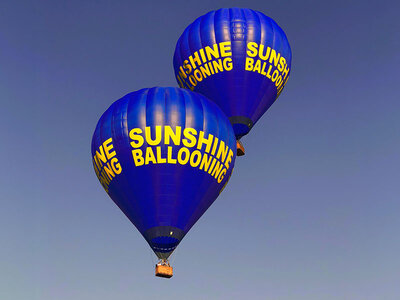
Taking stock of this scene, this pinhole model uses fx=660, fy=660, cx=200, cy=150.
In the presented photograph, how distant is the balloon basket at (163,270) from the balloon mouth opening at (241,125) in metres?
9.07

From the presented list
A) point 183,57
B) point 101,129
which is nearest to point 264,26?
point 183,57

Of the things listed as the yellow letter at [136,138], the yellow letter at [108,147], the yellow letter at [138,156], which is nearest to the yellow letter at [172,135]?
the yellow letter at [136,138]

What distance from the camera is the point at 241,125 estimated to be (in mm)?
34094

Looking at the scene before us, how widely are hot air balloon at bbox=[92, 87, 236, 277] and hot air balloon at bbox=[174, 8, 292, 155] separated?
5015 mm

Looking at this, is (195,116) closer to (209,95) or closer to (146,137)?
(146,137)

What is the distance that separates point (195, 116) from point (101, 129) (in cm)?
424

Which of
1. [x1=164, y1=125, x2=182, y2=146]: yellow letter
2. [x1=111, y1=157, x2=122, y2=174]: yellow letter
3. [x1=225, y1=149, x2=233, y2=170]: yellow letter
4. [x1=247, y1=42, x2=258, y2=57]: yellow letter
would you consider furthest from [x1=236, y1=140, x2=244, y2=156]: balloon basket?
[x1=111, y1=157, x2=122, y2=174]: yellow letter

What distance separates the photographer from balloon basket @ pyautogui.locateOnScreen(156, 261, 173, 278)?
1094 inches

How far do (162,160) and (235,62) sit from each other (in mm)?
8565

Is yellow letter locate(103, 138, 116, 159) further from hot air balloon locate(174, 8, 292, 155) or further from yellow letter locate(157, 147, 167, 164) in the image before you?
hot air balloon locate(174, 8, 292, 155)

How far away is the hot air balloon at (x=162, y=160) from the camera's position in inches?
1085

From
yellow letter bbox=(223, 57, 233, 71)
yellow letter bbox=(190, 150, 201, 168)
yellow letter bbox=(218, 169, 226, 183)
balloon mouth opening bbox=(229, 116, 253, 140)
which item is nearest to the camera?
yellow letter bbox=(190, 150, 201, 168)

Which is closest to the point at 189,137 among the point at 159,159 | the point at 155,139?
the point at 155,139

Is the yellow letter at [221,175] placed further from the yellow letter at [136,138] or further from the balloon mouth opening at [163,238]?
the yellow letter at [136,138]
